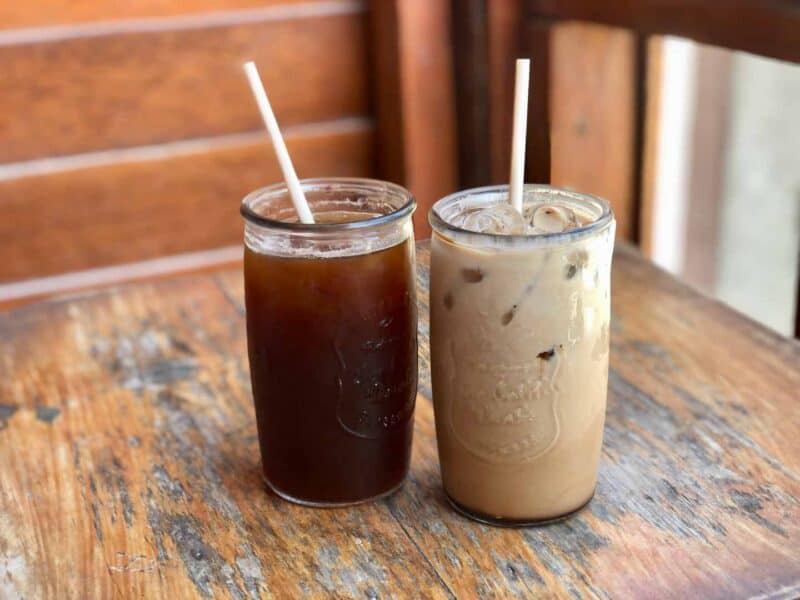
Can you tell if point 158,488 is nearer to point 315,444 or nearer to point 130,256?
point 315,444

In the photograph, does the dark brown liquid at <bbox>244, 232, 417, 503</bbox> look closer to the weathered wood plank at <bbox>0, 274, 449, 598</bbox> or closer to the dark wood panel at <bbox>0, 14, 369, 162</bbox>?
the weathered wood plank at <bbox>0, 274, 449, 598</bbox>

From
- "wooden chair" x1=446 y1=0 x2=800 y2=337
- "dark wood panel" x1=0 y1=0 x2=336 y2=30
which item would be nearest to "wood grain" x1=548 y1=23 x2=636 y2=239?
"wooden chair" x1=446 y1=0 x2=800 y2=337

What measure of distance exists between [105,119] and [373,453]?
1311 mm

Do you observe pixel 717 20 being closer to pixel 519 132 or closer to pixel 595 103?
pixel 595 103

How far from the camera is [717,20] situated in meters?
1.32

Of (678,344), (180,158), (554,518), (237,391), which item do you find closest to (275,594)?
(554,518)

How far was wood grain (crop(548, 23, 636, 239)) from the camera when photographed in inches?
67.5

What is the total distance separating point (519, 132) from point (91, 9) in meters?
1.36

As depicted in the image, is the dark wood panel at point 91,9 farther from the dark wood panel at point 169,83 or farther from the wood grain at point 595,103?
the wood grain at point 595,103

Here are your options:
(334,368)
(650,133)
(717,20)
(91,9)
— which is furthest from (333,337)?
(91,9)

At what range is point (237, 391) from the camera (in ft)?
3.67

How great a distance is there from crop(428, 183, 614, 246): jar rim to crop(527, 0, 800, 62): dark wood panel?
0.54 meters

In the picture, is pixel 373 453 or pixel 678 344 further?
pixel 678 344

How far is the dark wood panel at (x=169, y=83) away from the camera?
187 centimetres
